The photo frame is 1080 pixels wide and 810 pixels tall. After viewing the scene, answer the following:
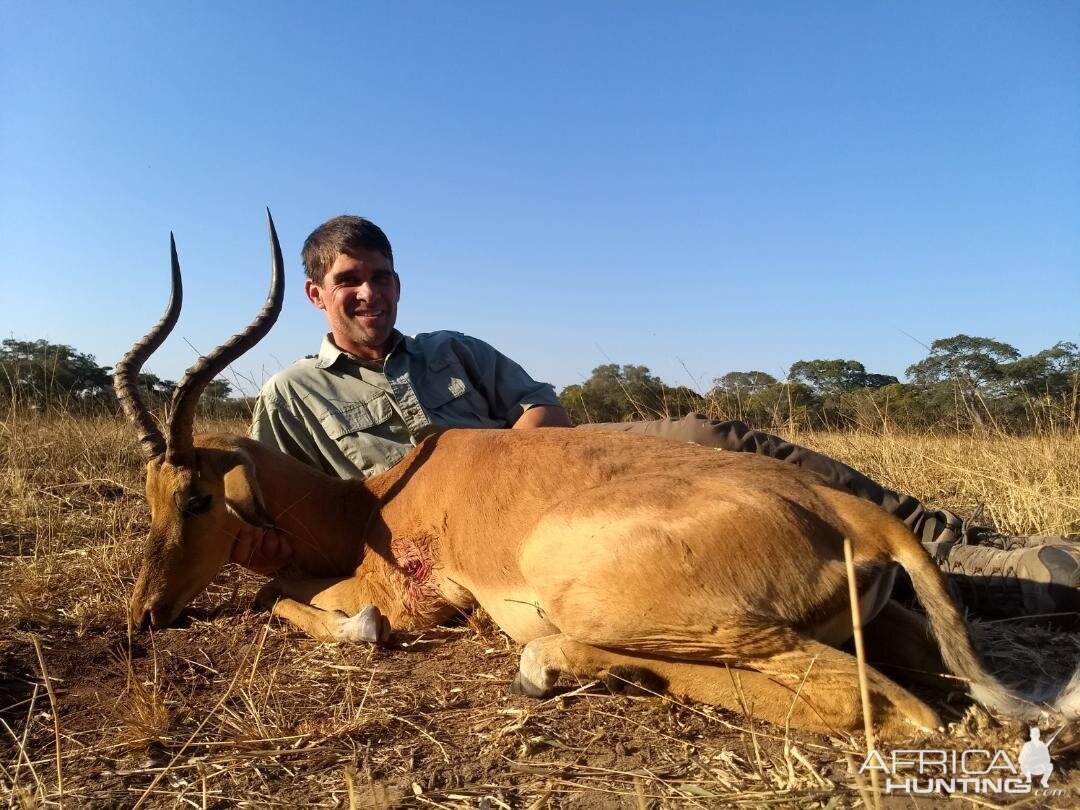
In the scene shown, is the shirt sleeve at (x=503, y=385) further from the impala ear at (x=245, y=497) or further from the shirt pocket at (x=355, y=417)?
the impala ear at (x=245, y=497)

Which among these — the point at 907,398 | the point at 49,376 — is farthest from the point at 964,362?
the point at 49,376

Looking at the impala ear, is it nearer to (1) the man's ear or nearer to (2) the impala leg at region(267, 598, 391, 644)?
(2) the impala leg at region(267, 598, 391, 644)

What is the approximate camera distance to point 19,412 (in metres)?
8.55

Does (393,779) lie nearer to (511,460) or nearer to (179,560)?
(511,460)

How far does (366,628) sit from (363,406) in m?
1.93

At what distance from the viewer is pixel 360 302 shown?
5340 mm

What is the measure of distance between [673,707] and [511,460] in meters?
1.41

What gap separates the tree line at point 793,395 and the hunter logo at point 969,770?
490 cm

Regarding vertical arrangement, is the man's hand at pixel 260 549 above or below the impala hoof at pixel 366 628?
above

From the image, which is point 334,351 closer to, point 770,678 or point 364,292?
point 364,292

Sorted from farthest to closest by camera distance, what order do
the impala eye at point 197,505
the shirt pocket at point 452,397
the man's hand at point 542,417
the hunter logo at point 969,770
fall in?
the man's hand at point 542,417, the shirt pocket at point 452,397, the impala eye at point 197,505, the hunter logo at point 969,770

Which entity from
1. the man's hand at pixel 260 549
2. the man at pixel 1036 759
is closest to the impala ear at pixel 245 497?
the man's hand at pixel 260 549

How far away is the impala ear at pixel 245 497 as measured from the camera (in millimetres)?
3764

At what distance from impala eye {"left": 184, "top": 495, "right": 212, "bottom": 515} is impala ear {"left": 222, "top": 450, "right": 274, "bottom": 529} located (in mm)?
125
